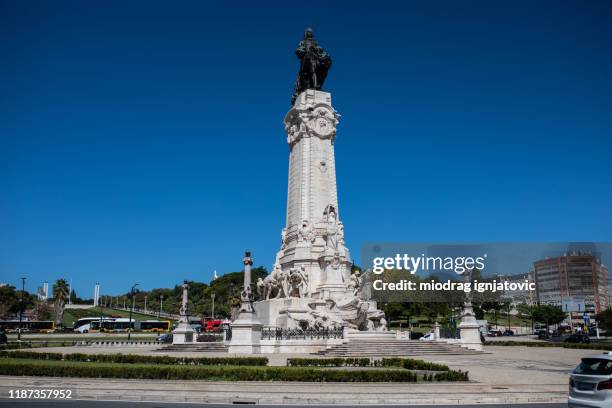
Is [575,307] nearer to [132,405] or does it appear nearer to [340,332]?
[340,332]

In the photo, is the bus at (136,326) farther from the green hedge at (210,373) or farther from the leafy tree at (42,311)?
the green hedge at (210,373)

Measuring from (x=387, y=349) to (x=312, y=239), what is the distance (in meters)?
14.2

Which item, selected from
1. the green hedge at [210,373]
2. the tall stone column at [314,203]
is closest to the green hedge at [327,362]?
the green hedge at [210,373]

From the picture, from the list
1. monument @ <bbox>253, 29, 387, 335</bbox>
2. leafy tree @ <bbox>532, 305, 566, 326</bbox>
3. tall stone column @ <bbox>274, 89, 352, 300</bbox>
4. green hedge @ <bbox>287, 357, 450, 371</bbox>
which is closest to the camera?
green hedge @ <bbox>287, 357, 450, 371</bbox>

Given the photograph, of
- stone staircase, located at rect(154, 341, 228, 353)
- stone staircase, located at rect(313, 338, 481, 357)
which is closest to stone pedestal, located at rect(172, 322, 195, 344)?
stone staircase, located at rect(154, 341, 228, 353)

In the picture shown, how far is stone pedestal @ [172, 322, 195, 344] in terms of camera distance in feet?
131

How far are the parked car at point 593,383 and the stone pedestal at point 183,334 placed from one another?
33036 millimetres

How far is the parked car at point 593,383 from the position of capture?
993 centimetres

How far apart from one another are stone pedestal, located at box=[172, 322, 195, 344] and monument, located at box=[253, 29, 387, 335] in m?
5.43

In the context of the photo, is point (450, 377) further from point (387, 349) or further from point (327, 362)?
point (387, 349)

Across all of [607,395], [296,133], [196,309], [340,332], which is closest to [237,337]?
[340,332]

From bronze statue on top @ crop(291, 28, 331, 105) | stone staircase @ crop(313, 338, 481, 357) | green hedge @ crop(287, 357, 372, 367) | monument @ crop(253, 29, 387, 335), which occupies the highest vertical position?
bronze statue on top @ crop(291, 28, 331, 105)

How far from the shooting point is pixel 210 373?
709 inches

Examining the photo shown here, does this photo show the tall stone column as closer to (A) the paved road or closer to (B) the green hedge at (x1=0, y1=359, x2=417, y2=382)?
(B) the green hedge at (x1=0, y1=359, x2=417, y2=382)
